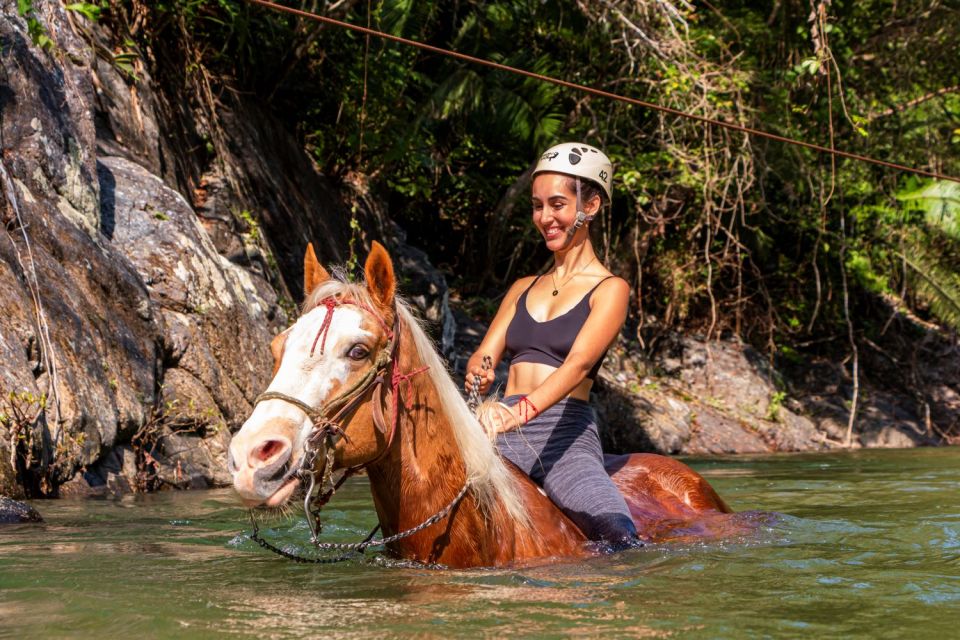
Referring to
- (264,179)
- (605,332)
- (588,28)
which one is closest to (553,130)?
(588,28)

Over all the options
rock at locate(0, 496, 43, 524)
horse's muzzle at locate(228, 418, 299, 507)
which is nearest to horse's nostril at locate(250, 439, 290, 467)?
horse's muzzle at locate(228, 418, 299, 507)

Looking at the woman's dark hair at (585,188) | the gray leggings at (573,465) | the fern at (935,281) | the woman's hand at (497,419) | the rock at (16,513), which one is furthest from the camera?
the fern at (935,281)

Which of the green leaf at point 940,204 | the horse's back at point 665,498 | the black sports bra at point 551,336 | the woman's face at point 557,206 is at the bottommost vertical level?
the horse's back at point 665,498

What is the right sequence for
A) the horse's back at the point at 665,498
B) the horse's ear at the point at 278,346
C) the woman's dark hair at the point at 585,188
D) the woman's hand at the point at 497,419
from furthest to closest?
the horse's back at the point at 665,498
the woman's dark hair at the point at 585,188
the woman's hand at the point at 497,419
the horse's ear at the point at 278,346

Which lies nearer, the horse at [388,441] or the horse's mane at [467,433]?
the horse at [388,441]

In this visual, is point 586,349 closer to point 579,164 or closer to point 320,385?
point 579,164

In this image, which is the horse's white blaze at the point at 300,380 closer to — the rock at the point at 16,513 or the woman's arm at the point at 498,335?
the woman's arm at the point at 498,335

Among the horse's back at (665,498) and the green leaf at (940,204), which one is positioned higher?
the green leaf at (940,204)

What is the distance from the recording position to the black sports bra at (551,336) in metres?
4.57

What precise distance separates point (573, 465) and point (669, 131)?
1064cm

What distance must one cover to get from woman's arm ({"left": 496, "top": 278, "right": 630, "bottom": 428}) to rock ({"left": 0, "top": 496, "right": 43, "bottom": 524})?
2973 mm

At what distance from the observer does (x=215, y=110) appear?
12.2m

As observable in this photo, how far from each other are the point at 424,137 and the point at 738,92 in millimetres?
4868

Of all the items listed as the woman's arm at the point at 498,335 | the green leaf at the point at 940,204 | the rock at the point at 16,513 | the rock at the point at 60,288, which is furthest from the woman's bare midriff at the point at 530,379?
the green leaf at the point at 940,204
